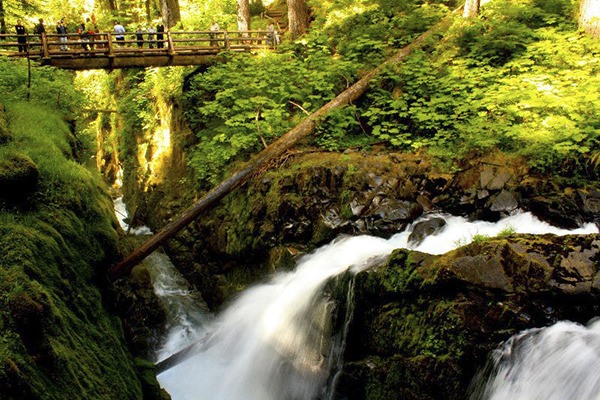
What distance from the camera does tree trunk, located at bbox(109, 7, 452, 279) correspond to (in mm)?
7498

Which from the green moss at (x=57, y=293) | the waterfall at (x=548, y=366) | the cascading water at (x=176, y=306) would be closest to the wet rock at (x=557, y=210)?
the waterfall at (x=548, y=366)

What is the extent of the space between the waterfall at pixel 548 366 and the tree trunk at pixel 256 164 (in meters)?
5.69

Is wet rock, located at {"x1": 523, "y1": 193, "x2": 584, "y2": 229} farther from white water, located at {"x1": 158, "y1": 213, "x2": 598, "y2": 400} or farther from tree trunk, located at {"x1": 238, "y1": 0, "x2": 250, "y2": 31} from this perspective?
tree trunk, located at {"x1": 238, "y1": 0, "x2": 250, "y2": 31}

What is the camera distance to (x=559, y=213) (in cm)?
692

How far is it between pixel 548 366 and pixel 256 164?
6804 mm

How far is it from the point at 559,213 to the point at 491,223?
1023mm

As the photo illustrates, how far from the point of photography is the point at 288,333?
662 cm

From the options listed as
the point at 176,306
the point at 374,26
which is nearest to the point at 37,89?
the point at 176,306

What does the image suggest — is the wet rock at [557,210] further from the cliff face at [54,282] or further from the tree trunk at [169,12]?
the tree trunk at [169,12]

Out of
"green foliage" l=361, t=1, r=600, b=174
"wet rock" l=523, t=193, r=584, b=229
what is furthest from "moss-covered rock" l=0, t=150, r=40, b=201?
"wet rock" l=523, t=193, r=584, b=229

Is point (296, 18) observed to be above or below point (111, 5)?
below

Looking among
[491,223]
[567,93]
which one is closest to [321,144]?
[491,223]

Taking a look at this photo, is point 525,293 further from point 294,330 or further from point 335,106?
A: point 335,106

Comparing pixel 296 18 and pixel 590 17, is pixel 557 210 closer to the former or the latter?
pixel 590 17
